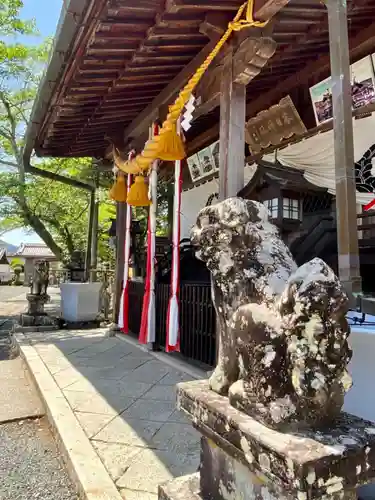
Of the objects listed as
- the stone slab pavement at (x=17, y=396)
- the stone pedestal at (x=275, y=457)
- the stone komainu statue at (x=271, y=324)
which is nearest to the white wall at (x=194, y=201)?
the stone slab pavement at (x=17, y=396)

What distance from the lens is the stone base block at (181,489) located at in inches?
74.7

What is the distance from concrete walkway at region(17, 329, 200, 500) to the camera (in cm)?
287

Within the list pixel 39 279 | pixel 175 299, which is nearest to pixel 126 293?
pixel 175 299

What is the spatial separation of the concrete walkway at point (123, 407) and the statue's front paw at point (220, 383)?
1166 millimetres

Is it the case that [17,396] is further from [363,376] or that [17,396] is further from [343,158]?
[343,158]

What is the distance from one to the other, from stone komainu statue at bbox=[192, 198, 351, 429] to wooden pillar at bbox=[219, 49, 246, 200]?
2.22 m

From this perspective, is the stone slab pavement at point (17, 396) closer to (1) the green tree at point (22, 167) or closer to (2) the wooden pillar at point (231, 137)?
(2) the wooden pillar at point (231, 137)

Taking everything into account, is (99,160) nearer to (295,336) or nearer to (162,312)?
(162,312)

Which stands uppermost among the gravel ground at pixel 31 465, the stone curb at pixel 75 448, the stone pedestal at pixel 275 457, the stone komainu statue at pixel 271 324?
the stone komainu statue at pixel 271 324

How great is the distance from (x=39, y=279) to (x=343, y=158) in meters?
8.49

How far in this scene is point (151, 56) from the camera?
479 cm

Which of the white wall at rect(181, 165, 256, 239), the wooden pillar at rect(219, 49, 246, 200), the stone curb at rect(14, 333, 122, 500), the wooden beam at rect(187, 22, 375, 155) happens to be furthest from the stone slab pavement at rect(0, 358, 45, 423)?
the wooden beam at rect(187, 22, 375, 155)

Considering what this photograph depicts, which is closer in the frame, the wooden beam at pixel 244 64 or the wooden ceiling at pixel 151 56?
the wooden beam at pixel 244 64

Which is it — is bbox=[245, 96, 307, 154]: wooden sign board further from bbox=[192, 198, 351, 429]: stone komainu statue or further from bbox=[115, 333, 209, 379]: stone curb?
bbox=[192, 198, 351, 429]: stone komainu statue
